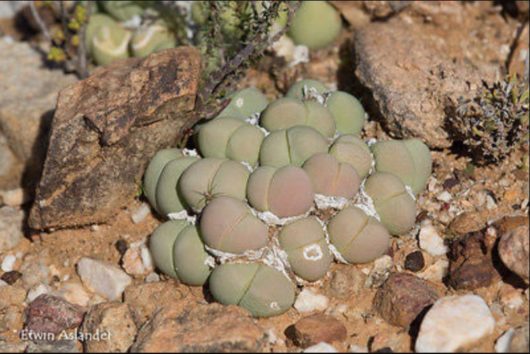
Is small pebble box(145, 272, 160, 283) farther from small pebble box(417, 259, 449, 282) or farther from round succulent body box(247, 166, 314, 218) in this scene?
small pebble box(417, 259, 449, 282)

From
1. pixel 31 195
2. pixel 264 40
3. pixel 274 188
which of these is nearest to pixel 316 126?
pixel 274 188

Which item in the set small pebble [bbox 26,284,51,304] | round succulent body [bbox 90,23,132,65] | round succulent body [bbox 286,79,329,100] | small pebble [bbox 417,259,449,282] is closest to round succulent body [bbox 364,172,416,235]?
small pebble [bbox 417,259,449,282]

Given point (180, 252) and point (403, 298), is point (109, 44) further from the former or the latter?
point (403, 298)

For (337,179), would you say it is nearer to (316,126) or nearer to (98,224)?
(316,126)

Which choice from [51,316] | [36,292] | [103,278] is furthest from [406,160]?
[36,292]

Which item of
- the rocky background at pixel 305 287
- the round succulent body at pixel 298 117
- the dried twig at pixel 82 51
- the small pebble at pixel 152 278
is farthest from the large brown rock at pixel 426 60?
the dried twig at pixel 82 51

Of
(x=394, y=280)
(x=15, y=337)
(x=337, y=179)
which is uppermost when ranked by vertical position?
(x=337, y=179)

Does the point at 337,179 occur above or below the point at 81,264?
above
